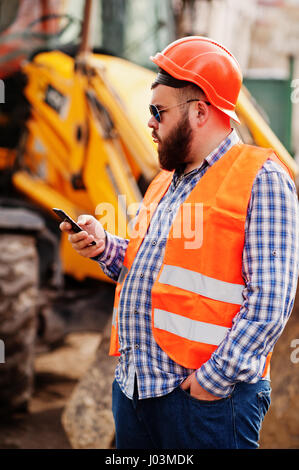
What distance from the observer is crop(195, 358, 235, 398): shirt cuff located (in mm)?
1563

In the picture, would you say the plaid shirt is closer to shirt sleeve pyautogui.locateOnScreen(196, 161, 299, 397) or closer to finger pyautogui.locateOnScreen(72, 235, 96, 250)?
shirt sleeve pyautogui.locateOnScreen(196, 161, 299, 397)

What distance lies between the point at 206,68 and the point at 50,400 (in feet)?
10.3

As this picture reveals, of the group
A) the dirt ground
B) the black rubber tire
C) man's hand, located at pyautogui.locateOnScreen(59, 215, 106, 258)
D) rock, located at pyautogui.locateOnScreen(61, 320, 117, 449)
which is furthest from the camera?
the black rubber tire

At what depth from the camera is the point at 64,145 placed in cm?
443

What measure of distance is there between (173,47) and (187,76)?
0.13 metres

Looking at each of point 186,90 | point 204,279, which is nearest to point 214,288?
point 204,279

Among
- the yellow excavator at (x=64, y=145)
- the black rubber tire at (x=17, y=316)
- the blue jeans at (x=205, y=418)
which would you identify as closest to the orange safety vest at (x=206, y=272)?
the blue jeans at (x=205, y=418)

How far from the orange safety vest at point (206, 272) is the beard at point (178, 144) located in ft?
0.41

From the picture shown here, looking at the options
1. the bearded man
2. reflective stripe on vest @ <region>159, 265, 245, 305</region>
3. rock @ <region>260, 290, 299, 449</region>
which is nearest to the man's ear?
the bearded man

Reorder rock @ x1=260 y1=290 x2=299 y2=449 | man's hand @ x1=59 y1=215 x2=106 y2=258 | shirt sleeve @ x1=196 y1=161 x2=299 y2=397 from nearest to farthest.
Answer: shirt sleeve @ x1=196 y1=161 x2=299 y2=397
man's hand @ x1=59 y1=215 x2=106 y2=258
rock @ x1=260 y1=290 x2=299 y2=449

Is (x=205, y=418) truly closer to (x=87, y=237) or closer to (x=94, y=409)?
(x=87, y=237)

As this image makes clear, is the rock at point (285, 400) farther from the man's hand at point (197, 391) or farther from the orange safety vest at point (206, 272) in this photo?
the man's hand at point (197, 391)

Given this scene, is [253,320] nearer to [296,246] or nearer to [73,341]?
[296,246]

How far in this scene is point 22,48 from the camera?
4711mm
